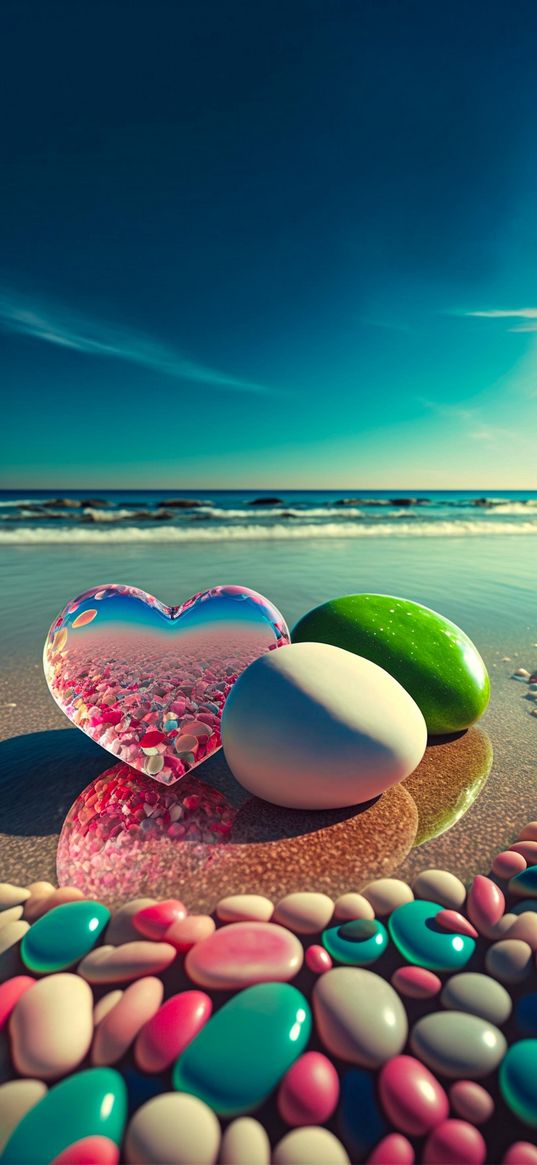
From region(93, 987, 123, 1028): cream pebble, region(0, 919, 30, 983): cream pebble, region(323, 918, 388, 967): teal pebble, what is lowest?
region(0, 919, 30, 983): cream pebble

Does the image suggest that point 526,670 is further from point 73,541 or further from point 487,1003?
point 73,541

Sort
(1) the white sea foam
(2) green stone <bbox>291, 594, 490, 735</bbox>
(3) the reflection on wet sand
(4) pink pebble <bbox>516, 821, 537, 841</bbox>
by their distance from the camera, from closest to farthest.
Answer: (4) pink pebble <bbox>516, 821, 537, 841</bbox> < (3) the reflection on wet sand < (2) green stone <bbox>291, 594, 490, 735</bbox> < (1) the white sea foam

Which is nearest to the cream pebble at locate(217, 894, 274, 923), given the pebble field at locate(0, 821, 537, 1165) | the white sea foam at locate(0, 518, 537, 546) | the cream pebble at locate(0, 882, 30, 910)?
the pebble field at locate(0, 821, 537, 1165)

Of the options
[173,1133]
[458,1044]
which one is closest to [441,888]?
[458,1044]

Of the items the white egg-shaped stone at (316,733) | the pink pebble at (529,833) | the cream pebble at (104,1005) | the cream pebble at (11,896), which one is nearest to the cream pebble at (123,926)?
the cream pebble at (104,1005)

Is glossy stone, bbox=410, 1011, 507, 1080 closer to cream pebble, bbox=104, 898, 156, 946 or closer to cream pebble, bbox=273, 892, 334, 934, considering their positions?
cream pebble, bbox=273, 892, 334, 934

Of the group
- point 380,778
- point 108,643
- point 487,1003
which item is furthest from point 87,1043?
point 108,643
